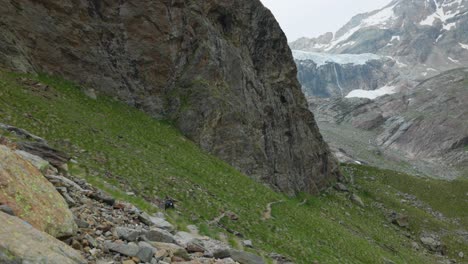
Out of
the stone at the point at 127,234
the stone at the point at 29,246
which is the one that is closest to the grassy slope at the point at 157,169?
the stone at the point at 127,234

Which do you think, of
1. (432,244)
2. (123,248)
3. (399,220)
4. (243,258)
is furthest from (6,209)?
(399,220)

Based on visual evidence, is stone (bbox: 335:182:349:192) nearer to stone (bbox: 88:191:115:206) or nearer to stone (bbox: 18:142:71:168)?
stone (bbox: 18:142:71:168)

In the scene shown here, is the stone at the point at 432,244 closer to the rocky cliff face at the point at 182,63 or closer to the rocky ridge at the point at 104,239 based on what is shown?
the rocky cliff face at the point at 182,63

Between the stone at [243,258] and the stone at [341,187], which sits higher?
the stone at [243,258]

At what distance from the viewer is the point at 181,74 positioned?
43.3 metres

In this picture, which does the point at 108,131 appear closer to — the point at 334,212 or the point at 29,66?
the point at 29,66

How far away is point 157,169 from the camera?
86.4 feet

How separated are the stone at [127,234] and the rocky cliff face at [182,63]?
1024 inches

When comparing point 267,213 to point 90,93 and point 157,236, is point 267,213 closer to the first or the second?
point 157,236

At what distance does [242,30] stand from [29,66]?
100ft

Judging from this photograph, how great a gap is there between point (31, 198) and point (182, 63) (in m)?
36.0

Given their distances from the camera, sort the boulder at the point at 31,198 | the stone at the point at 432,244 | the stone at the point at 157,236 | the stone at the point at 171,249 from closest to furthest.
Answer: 1. the boulder at the point at 31,198
2. the stone at the point at 171,249
3. the stone at the point at 157,236
4. the stone at the point at 432,244

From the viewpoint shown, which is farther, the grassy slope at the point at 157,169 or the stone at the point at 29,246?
the grassy slope at the point at 157,169

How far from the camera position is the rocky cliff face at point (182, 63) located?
3453 cm
